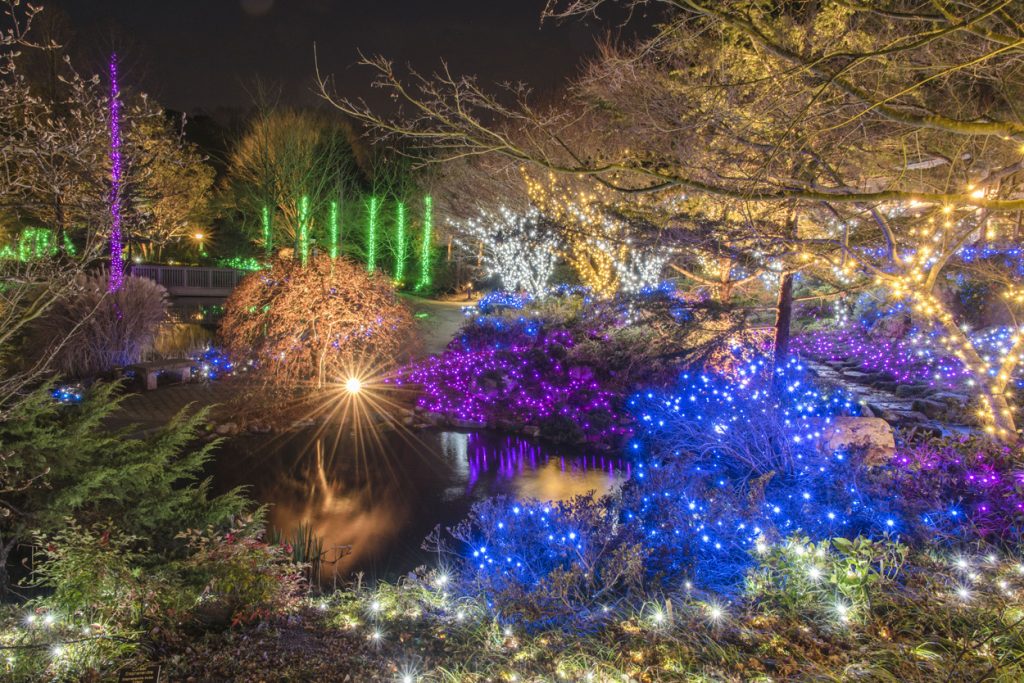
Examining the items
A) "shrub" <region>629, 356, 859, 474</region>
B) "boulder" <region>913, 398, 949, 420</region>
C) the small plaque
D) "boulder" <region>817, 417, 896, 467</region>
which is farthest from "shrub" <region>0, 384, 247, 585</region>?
"boulder" <region>913, 398, 949, 420</region>

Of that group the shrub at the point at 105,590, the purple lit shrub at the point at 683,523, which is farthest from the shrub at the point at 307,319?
the shrub at the point at 105,590

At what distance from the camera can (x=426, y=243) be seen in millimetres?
29000

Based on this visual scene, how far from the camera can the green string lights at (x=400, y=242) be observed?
29297 mm

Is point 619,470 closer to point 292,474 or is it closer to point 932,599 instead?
point 292,474

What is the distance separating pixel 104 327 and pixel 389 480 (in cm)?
779

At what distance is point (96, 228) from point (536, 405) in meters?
8.00

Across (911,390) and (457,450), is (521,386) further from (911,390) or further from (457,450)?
(911,390)

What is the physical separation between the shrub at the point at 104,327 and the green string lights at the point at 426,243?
604 inches

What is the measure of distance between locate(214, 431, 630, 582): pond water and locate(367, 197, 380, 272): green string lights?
65.1 ft

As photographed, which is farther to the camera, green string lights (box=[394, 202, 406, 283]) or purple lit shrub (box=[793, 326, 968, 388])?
green string lights (box=[394, 202, 406, 283])

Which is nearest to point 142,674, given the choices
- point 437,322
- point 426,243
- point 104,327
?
point 104,327

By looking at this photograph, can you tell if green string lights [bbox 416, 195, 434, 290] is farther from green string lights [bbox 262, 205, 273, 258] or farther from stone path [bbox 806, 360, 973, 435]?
stone path [bbox 806, 360, 973, 435]

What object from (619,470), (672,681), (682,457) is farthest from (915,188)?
(672,681)

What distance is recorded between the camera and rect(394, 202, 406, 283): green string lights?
2930cm
